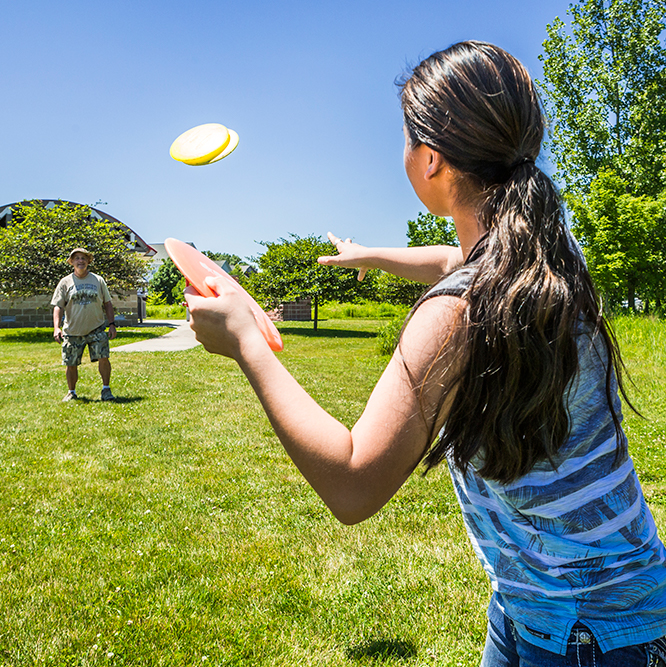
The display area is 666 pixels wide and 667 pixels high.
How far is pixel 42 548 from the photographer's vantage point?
3.74m

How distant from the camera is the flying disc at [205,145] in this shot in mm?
2258

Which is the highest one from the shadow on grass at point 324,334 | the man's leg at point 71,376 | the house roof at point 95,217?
the house roof at point 95,217

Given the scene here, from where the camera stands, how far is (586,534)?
98cm

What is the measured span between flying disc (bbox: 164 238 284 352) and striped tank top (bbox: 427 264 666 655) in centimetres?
40

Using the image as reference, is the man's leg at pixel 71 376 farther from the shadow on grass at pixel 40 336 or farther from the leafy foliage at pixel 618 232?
the leafy foliage at pixel 618 232

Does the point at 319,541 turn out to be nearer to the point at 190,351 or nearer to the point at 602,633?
the point at 602,633

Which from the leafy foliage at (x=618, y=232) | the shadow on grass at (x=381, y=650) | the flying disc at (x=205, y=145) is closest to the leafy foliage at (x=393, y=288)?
the leafy foliage at (x=618, y=232)

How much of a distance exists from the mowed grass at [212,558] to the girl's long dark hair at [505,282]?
2.16 m

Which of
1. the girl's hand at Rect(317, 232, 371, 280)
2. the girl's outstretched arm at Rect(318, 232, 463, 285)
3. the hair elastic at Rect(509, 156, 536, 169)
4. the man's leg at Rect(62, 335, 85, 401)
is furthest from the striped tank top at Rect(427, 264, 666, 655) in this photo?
the man's leg at Rect(62, 335, 85, 401)

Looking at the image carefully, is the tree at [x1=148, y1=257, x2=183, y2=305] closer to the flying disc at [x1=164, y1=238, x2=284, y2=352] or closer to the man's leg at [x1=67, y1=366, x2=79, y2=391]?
the man's leg at [x1=67, y1=366, x2=79, y2=391]

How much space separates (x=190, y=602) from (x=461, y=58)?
9.95 feet

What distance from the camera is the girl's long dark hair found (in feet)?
3.00

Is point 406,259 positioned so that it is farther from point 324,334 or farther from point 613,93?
point 613,93

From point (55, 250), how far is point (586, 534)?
2169 centimetres
